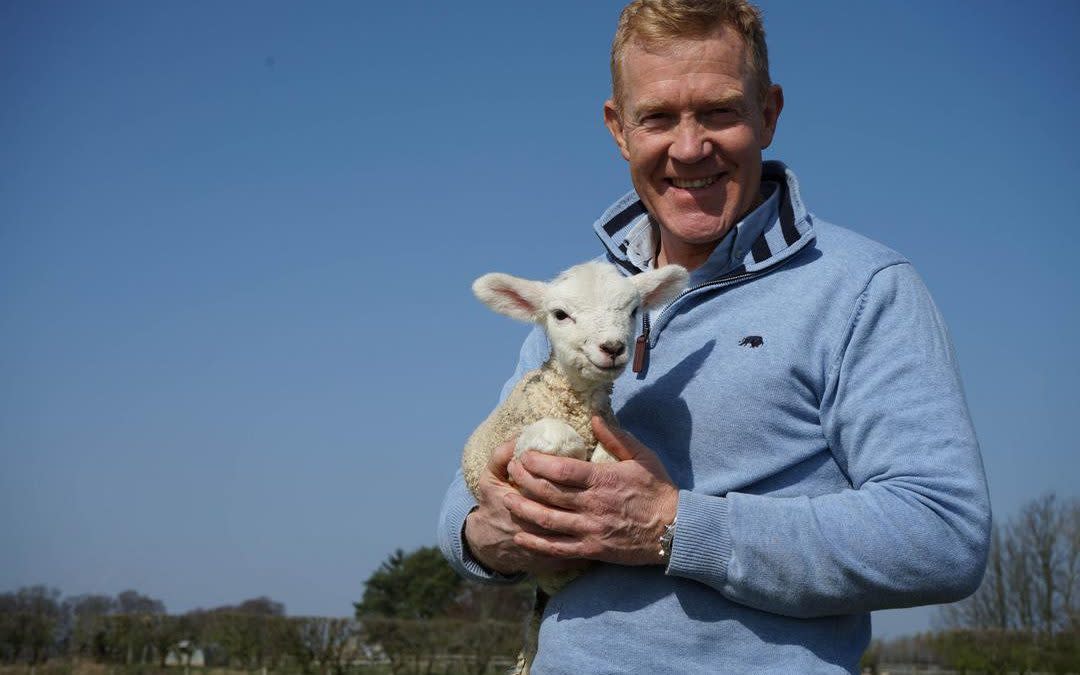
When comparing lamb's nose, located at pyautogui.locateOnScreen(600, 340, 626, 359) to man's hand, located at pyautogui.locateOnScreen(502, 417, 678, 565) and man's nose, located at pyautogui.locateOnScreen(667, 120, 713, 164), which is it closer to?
man's hand, located at pyautogui.locateOnScreen(502, 417, 678, 565)

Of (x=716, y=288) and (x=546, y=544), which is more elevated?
(x=716, y=288)

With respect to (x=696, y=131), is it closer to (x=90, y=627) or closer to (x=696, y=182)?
(x=696, y=182)

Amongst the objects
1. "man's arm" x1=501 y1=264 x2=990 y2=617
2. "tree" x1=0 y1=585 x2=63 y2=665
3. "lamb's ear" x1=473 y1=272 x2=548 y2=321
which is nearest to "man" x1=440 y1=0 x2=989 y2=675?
"man's arm" x1=501 y1=264 x2=990 y2=617

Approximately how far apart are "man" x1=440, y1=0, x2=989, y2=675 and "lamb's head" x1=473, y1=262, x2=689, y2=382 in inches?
4.0

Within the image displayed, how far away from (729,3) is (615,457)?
1.56 metres

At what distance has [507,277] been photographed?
3.57m

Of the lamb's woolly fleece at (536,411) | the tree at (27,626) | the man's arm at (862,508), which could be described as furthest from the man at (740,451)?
the tree at (27,626)

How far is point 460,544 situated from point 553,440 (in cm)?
68

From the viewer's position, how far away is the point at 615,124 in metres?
3.94

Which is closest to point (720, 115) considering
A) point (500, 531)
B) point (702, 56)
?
point (702, 56)

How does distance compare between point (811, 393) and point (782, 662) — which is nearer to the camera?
point (782, 662)

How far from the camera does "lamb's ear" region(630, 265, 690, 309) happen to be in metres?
3.35

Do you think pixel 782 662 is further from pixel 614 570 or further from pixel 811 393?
pixel 811 393

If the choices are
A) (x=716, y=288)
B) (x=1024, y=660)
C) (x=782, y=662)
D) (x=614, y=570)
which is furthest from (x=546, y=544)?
(x=1024, y=660)
